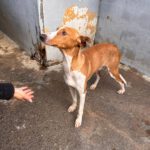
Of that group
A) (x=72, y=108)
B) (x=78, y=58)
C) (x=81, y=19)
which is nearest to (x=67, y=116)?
(x=72, y=108)

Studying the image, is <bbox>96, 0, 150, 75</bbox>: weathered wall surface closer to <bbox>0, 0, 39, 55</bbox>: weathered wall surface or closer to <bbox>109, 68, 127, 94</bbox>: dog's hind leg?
<bbox>109, 68, 127, 94</bbox>: dog's hind leg

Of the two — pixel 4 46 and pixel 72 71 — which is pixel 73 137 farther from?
pixel 4 46

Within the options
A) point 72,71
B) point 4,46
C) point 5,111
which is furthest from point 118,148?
point 4,46

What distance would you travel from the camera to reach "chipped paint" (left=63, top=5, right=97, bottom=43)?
12.3ft

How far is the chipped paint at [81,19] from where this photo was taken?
12.3 feet

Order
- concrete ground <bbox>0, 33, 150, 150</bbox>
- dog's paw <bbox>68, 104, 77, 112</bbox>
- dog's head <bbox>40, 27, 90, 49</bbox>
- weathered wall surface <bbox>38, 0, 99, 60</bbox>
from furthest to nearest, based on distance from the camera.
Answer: weathered wall surface <bbox>38, 0, 99, 60</bbox>, dog's paw <bbox>68, 104, 77, 112</bbox>, concrete ground <bbox>0, 33, 150, 150</bbox>, dog's head <bbox>40, 27, 90, 49</bbox>

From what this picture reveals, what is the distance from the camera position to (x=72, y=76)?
268 cm

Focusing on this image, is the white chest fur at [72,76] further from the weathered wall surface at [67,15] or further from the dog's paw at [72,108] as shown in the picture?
the weathered wall surface at [67,15]

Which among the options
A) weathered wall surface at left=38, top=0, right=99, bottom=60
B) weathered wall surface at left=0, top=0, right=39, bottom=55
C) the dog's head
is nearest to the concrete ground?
weathered wall surface at left=0, top=0, right=39, bottom=55

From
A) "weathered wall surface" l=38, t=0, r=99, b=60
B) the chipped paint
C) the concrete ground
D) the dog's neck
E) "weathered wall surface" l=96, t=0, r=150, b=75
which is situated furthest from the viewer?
the chipped paint

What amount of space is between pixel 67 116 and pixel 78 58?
2.99 ft

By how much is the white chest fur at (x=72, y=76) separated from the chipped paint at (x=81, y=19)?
4.49 feet

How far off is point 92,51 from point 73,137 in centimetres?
114

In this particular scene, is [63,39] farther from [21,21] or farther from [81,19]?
[21,21]
